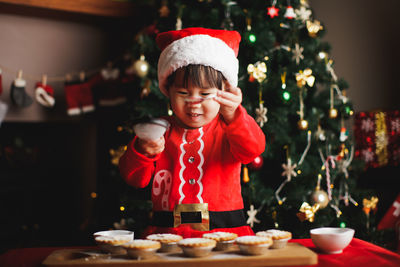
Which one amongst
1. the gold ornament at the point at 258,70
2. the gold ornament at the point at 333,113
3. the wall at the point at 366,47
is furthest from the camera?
the wall at the point at 366,47

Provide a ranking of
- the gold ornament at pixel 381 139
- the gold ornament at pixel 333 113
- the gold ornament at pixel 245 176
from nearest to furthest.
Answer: the gold ornament at pixel 245 176
the gold ornament at pixel 333 113
the gold ornament at pixel 381 139

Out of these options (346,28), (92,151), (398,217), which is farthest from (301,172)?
(92,151)

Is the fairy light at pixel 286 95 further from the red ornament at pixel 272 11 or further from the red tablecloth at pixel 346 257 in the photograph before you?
the red tablecloth at pixel 346 257

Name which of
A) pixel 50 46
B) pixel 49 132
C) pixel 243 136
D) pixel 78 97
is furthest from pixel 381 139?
pixel 49 132

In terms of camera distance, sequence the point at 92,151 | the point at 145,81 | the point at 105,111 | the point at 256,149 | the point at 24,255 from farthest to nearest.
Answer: the point at 92,151 < the point at 105,111 < the point at 145,81 < the point at 256,149 < the point at 24,255

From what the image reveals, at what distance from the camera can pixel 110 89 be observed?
2.76 meters

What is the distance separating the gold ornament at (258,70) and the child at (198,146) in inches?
25.1

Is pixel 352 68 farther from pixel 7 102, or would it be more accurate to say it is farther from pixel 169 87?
pixel 7 102

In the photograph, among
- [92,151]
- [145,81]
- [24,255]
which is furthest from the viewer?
[92,151]

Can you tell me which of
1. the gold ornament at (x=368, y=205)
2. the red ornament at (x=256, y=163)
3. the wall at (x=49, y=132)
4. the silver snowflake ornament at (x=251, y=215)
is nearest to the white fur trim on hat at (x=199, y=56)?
the red ornament at (x=256, y=163)

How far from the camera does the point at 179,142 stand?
44.6 inches

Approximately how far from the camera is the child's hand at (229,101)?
1.00 meters

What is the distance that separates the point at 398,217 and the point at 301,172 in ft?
2.06

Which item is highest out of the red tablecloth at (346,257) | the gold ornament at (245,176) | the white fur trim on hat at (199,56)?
the white fur trim on hat at (199,56)
